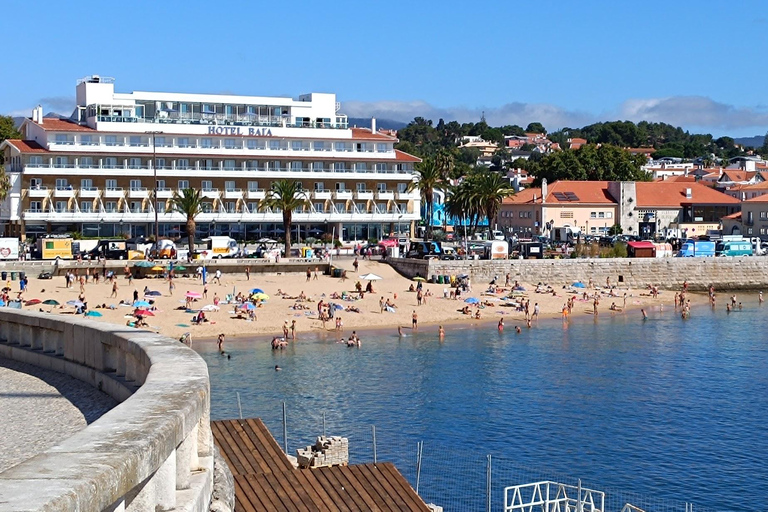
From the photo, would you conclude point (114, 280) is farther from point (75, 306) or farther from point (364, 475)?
point (364, 475)

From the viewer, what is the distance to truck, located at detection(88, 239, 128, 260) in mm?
65188

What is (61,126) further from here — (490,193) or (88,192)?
(490,193)

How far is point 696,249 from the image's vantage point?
250ft

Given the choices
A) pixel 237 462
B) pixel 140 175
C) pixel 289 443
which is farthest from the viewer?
pixel 140 175

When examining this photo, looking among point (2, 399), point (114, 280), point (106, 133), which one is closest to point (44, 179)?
point (106, 133)

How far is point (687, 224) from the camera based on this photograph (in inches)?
3853

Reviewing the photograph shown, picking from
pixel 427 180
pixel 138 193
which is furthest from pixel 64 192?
pixel 427 180

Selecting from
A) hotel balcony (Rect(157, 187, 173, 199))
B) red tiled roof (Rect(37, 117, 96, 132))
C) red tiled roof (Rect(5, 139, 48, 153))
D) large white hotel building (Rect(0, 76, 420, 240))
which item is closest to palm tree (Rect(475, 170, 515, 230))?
large white hotel building (Rect(0, 76, 420, 240))

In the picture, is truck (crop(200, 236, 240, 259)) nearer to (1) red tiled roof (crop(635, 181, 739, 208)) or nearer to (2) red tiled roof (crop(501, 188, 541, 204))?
(2) red tiled roof (crop(501, 188, 541, 204))

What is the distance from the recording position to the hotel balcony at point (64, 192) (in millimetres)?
74500

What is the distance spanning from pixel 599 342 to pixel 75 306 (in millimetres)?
24393

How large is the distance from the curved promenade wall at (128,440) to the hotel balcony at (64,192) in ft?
218

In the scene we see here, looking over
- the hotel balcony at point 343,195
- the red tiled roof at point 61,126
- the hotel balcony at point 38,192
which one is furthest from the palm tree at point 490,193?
the hotel balcony at point 38,192

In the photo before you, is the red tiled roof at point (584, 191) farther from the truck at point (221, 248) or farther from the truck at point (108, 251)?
the truck at point (108, 251)
